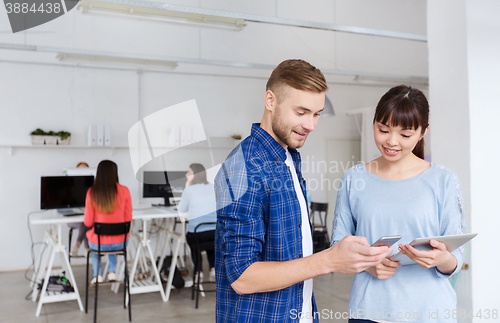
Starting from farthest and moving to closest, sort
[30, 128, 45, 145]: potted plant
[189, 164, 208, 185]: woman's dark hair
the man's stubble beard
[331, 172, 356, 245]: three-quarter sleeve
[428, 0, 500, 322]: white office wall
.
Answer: [30, 128, 45, 145]: potted plant, [189, 164, 208, 185]: woman's dark hair, [428, 0, 500, 322]: white office wall, [331, 172, 356, 245]: three-quarter sleeve, the man's stubble beard

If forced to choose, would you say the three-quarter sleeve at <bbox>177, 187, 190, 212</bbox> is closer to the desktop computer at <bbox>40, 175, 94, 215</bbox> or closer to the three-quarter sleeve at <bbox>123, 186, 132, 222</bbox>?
the three-quarter sleeve at <bbox>123, 186, 132, 222</bbox>

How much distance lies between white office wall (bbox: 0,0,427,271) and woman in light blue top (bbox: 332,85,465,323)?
5.44 metres

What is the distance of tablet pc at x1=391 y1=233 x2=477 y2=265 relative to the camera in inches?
44.3

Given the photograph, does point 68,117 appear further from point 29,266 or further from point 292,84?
point 292,84

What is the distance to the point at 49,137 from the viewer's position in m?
5.70

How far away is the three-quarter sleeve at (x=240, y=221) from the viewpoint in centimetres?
100

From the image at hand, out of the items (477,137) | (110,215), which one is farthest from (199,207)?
(477,137)

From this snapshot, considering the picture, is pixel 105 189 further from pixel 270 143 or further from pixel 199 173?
pixel 270 143

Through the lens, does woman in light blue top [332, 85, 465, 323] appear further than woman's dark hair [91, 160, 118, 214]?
No

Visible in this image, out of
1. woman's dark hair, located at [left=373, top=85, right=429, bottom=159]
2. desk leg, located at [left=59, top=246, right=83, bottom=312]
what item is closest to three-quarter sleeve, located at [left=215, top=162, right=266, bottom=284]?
woman's dark hair, located at [left=373, top=85, right=429, bottom=159]

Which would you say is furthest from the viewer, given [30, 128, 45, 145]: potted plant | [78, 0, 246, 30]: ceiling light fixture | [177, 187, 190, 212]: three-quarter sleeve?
[30, 128, 45, 145]: potted plant

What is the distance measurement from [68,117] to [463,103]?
5424 mm

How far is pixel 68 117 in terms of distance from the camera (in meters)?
5.99

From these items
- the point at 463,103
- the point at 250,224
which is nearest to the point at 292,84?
the point at 250,224
